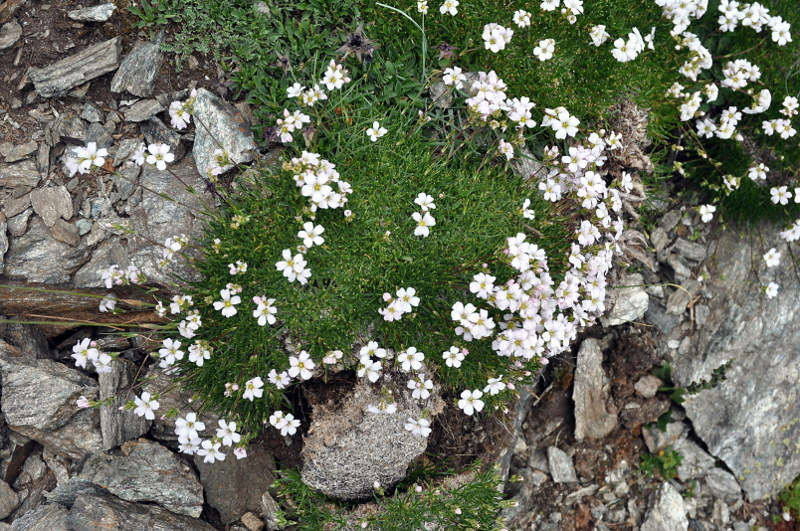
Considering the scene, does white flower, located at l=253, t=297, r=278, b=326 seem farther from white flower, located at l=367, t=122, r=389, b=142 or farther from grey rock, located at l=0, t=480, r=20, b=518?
grey rock, located at l=0, t=480, r=20, b=518

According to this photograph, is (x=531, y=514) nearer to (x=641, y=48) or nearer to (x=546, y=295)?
(x=546, y=295)

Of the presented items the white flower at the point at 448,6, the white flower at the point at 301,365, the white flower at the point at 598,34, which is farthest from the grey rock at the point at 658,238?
the white flower at the point at 301,365

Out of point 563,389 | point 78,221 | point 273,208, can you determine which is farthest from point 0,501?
point 563,389

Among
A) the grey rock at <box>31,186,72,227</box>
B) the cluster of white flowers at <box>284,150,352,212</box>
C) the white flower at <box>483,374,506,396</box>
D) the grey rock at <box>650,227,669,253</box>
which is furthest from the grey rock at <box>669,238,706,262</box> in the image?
the grey rock at <box>31,186,72,227</box>

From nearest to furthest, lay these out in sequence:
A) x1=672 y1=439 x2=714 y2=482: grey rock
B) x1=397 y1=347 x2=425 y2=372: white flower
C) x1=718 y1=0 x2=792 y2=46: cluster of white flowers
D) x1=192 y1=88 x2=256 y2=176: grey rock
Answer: x1=397 y1=347 x2=425 y2=372: white flower
x1=192 y1=88 x2=256 y2=176: grey rock
x1=718 y1=0 x2=792 y2=46: cluster of white flowers
x1=672 y1=439 x2=714 y2=482: grey rock

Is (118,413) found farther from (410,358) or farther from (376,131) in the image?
(376,131)

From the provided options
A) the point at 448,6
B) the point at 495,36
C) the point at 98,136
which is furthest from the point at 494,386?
the point at 98,136
